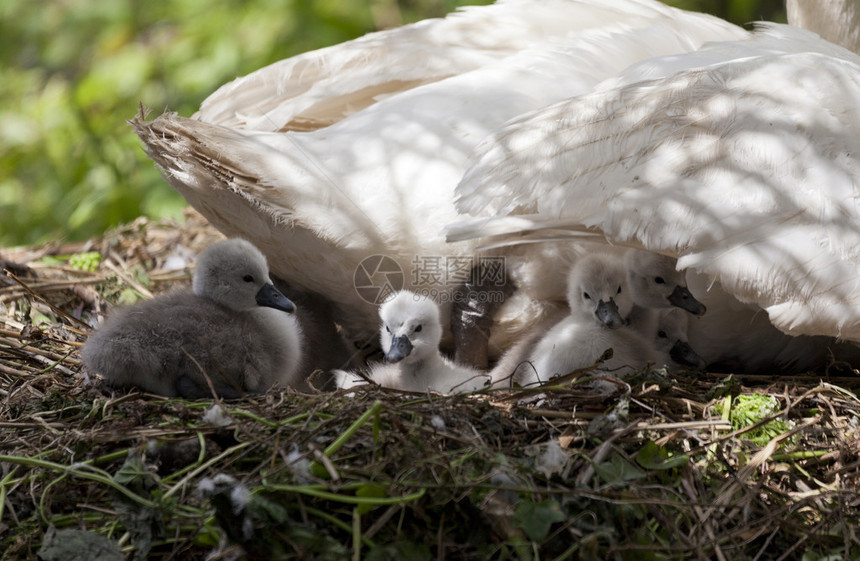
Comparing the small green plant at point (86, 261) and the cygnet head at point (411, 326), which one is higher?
the cygnet head at point (411, 326)

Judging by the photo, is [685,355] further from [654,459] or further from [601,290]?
[654,459]

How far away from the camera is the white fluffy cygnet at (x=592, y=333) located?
2885mm

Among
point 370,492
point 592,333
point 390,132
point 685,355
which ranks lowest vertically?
point 685,355

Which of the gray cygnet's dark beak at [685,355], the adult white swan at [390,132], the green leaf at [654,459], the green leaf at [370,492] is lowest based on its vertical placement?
the gray cygnet's dark beak at [685,355]

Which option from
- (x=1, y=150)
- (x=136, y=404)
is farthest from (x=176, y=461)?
(x=1, y=150)

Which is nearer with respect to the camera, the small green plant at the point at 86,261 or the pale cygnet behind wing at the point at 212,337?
the pale cygnet behind wing at the point at 212,337

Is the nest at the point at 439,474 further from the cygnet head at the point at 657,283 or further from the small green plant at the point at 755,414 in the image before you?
the cygnet head at the point at 657,283

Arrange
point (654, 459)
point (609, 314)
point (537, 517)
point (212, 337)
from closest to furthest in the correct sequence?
1. point (537, 517)
2. point (654, 459)
3. point (212, 337)
4. point (609, 314)

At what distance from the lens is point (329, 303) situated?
3445 millimetres

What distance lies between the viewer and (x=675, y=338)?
3.14m

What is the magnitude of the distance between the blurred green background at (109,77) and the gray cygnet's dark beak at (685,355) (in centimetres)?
323

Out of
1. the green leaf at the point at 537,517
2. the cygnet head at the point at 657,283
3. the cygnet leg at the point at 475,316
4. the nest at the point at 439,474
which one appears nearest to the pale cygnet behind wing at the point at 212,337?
the nest at the point at 439,474

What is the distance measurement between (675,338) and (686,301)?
238 mm

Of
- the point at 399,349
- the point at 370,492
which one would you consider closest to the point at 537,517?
the point at 370,492
